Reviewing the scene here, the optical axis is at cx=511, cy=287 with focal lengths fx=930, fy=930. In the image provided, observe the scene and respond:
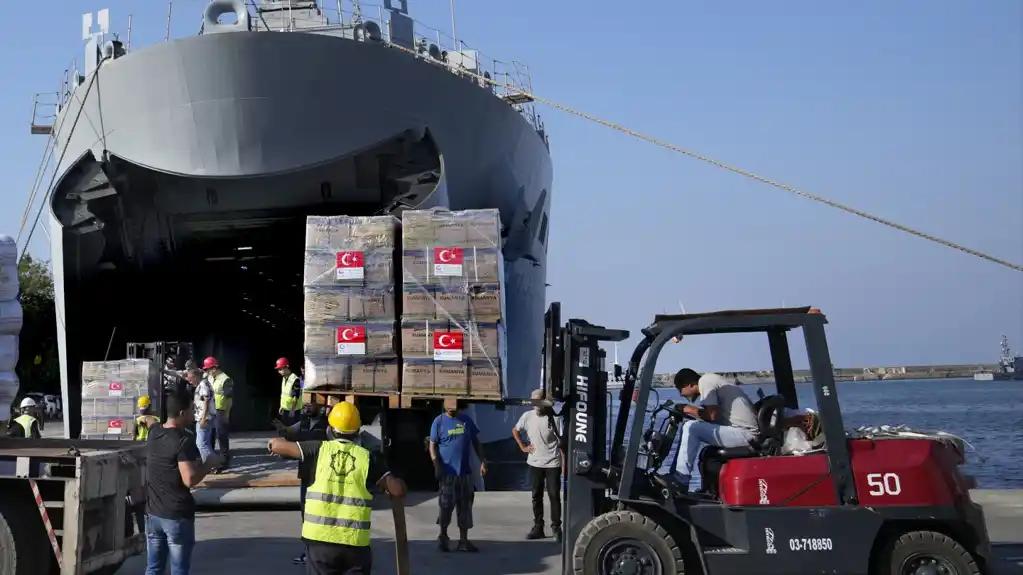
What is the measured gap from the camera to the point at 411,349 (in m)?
8.33

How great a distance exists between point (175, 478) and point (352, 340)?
8.69 feet

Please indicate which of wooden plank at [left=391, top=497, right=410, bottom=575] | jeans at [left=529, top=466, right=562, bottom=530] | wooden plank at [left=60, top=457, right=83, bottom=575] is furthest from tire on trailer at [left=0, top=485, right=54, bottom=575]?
jeans at [left=529, top=466, right=562, bottom=530]

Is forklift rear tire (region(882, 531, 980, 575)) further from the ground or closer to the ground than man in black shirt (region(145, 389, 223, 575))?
closer to the ground

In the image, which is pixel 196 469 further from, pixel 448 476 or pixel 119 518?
pixel 448 476

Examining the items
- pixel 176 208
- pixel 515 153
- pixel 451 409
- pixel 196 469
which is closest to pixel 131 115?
pixel 176 208

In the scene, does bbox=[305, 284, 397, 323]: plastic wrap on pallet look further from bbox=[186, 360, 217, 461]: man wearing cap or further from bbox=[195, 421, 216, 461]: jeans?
bbox=[195, 421, 216, 461]: jeans

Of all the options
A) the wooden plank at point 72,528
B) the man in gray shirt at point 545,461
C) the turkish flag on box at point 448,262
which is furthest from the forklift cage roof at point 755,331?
the wooden plank at point 72,528

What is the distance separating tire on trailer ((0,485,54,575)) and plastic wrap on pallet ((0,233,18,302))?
2416 millimetres

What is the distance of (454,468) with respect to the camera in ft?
28.6

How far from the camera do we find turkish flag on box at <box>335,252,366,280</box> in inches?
329

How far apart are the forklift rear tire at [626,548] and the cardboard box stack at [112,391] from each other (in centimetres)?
958

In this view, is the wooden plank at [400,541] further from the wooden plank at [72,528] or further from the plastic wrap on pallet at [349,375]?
the plastic wrap on pallet at [349,375]

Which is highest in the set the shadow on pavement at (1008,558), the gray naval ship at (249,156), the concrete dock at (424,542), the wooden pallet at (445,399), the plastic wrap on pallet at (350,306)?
the gray naval ship at (249,156)

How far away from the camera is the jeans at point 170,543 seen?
5887 mm
